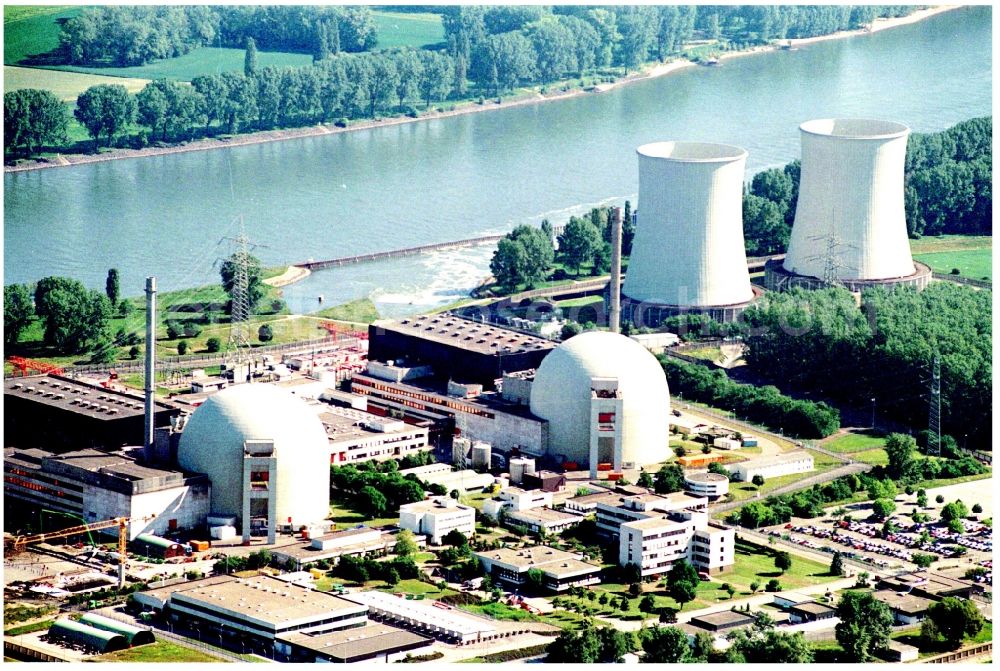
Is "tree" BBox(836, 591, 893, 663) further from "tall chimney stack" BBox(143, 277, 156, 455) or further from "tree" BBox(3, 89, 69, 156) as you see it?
"tree" BBox(3, 89, 69, 156)

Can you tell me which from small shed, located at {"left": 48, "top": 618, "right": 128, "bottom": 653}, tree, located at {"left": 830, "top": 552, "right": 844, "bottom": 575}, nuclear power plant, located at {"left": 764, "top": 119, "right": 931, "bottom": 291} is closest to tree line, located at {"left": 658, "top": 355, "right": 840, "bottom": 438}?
nuclear power plant, located at {"left": 764, "top": 119, "right": 931, "bottom": 291}

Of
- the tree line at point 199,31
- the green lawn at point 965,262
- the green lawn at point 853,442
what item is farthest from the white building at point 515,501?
the tree line at point 199,31

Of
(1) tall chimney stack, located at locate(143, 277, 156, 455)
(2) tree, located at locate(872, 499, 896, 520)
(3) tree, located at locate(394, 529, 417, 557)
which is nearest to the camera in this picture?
(3) tree, located at locate(394, 529, 417, 557)

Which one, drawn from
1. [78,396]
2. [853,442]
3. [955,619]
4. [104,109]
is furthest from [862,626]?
[104,109]

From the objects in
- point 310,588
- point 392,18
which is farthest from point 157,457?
point 392,18

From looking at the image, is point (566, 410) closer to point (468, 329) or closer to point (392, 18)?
point (468, 329)

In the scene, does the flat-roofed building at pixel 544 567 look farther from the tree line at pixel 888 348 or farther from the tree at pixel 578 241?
the tree at pixel 578 241
